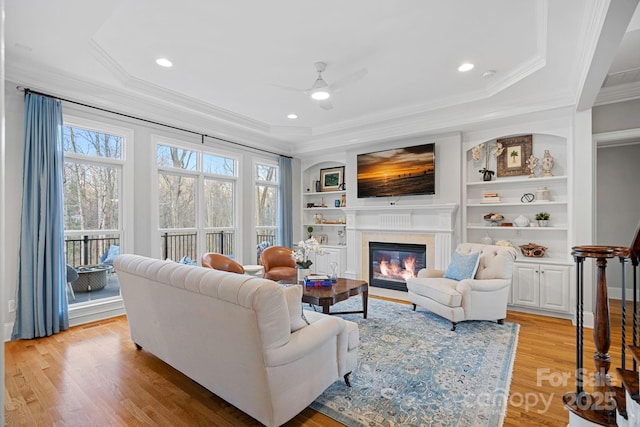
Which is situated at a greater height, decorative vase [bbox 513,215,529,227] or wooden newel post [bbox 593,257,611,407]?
decorative vase [bbox 513,215,529,227]

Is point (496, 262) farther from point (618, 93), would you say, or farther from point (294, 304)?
point (294, 304)

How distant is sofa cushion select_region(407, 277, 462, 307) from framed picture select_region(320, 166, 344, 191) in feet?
9.44

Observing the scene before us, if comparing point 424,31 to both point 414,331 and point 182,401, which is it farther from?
point 182,401

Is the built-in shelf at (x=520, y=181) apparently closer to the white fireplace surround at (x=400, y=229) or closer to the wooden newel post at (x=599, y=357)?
the white fireplace surround at (x=400, y=229)

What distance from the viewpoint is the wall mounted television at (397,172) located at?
5277 millimetres

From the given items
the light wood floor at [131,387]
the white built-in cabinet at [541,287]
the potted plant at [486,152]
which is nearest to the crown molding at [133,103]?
the light wood floor at [131,387]

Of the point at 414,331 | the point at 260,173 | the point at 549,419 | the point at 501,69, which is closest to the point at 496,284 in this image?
the point at 414,331

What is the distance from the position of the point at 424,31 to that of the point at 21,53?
3850mm

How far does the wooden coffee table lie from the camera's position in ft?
11.7

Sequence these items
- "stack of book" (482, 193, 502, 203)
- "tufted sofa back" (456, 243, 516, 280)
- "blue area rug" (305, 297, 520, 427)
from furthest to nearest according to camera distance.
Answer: "stack of book" (482, 193, 502, 203) < "tufted sofa back" (456, 243, 516, 280) < "blue area rug" (305, 297, 520, 427)

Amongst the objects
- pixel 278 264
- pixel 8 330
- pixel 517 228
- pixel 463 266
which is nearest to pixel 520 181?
pixel 517 228

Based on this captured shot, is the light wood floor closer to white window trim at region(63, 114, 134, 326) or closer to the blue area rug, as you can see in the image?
the blue area rug

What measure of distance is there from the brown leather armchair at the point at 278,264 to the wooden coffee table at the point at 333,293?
41.6 inches

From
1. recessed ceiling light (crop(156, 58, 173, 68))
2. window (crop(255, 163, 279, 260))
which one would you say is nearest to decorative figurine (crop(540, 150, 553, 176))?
window (crop(255, 163, 279, 260))
